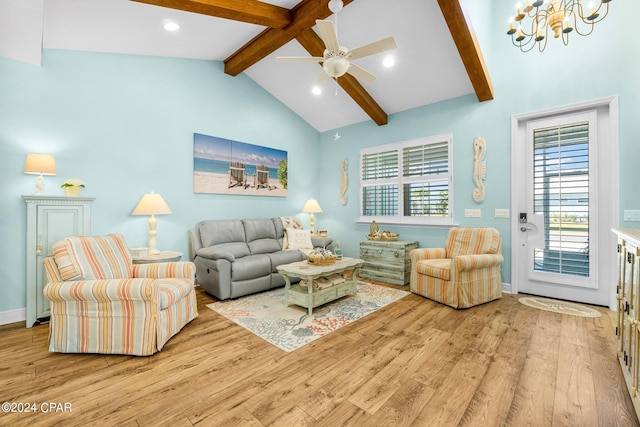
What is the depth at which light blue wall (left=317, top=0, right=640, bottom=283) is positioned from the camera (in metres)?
3.12

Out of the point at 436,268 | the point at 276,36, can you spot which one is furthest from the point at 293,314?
the point at 276,36

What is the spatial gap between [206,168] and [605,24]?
5.34m

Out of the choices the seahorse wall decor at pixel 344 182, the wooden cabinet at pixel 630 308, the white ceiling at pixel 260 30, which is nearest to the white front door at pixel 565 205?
the white ceiling at pixel 260 30

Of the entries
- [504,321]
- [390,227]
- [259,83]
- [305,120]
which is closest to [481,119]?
[390,227]

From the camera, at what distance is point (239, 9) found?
9.77 ft

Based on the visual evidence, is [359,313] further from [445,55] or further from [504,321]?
[445,55]

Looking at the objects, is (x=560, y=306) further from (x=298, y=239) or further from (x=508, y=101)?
(x=298, y=239)

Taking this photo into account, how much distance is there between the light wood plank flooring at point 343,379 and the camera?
1.61 meters

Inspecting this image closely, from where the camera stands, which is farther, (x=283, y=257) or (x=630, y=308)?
(x=283, y=257)

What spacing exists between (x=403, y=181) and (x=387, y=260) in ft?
4.69

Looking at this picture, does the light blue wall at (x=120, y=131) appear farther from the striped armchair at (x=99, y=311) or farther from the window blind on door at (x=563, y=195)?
the window blind on door at (x=563, y=195)

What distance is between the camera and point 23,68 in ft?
9.64

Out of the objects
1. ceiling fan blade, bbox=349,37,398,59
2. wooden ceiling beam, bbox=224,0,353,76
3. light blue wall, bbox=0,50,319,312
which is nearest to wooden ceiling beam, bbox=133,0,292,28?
wooden ceiling beam, bbox=224,0,353,76

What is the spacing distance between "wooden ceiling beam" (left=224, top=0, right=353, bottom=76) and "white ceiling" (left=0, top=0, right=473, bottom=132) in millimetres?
101
